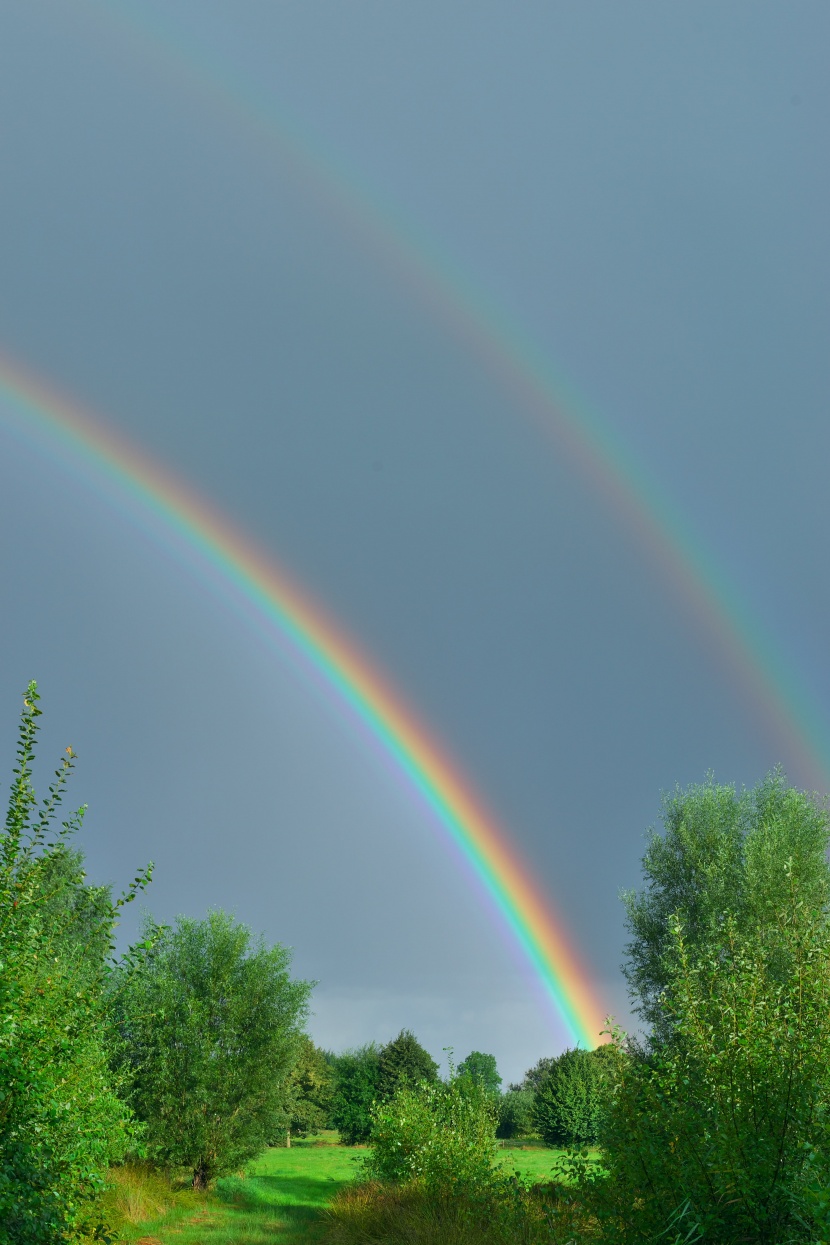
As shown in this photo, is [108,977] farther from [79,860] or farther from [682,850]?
[79,860]

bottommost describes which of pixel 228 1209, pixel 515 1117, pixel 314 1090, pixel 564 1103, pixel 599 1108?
pixel 515 1117

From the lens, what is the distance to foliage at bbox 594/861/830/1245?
6230mm

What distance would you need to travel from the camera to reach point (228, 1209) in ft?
84.7

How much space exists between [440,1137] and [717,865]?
40.4 ft

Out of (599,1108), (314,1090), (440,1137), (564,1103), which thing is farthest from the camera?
(314,1090)

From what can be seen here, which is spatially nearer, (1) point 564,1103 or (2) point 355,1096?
(1) point 564,1103

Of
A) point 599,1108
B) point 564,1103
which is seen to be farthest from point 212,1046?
point 564,1103

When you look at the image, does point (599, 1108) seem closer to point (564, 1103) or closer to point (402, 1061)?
point (564, 1103)

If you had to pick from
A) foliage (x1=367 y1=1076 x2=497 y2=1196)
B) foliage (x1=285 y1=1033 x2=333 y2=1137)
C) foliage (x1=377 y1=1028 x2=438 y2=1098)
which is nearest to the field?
foliage (x1=367 y1=1076 x2=497 y2=1196)

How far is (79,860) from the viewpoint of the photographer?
44.5 meters

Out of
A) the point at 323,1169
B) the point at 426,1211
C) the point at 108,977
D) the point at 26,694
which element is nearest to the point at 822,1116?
the point at 108,977

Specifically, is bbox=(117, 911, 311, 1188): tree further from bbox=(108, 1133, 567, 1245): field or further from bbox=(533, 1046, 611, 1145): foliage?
bbox=(533, 1046, 611, 1145): foliage

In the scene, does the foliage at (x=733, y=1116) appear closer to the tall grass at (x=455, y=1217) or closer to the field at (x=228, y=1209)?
the tall grass at (x=455, y=1217)

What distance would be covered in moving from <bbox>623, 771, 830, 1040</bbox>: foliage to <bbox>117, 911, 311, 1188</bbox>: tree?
13416 millimetres
